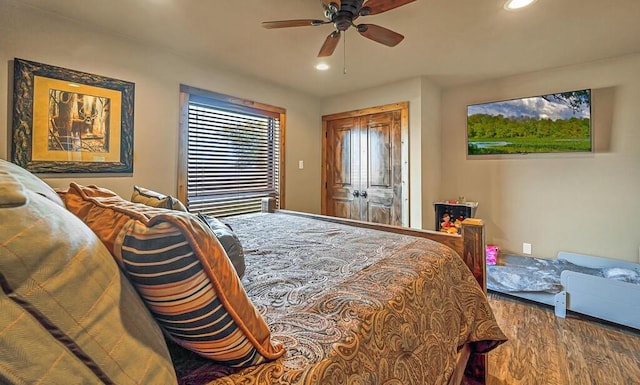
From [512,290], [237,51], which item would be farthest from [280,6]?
[512,290]

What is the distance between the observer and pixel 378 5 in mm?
1762

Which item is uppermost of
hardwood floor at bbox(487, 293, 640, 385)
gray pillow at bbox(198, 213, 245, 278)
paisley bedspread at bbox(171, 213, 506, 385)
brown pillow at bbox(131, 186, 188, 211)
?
brown pillow at bbox(131, 186, 188, 211)

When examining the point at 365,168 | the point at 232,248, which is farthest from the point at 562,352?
the point at 365,168

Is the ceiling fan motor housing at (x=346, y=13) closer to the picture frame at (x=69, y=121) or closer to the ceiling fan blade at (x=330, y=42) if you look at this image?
the ceiling fan blade at (x=330, y=42)

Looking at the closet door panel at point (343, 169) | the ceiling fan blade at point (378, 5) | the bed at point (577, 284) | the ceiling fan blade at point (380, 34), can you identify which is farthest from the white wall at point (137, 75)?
the bed at point (577, 284)

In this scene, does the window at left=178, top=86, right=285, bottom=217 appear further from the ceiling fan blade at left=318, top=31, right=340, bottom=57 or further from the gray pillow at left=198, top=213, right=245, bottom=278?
the gray pillow at left=198, top=213, right=245, bottom=278

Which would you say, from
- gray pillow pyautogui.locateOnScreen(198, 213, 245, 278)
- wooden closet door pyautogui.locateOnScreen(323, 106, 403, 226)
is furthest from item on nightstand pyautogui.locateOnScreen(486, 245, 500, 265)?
gray pillow pyautogui.locateOnScreen(198, 213, 245, 278)

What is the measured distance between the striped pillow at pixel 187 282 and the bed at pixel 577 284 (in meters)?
2.97

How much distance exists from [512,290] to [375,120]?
2.62m

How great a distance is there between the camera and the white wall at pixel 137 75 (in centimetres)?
206

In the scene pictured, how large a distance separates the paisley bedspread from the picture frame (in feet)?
5.71

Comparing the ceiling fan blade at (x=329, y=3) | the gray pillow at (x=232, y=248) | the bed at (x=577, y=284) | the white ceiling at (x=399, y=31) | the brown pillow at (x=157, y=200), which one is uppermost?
the white ceiling at (x=399, y=31)

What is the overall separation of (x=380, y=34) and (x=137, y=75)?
7.34 feet

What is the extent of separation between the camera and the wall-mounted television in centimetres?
308
